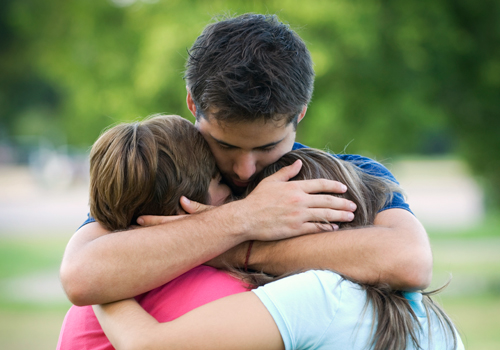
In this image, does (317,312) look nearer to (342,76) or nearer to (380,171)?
(380,171)

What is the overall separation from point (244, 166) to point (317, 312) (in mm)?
1029

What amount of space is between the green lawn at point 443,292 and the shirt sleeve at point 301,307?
3.46 m

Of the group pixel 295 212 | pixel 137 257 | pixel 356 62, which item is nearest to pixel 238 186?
pixel 295 212

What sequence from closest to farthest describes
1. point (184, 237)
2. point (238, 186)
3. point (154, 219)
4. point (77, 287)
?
point (77, 287), point (184, 237), point (154, 219), point (238, 186)

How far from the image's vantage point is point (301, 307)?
1983 millimetres

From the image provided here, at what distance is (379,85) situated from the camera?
912 centimetres

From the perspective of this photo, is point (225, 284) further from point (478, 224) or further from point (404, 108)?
point (478, 224)

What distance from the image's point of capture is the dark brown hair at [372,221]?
2.07 m

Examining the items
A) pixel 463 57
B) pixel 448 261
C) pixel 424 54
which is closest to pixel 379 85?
pixel 424 54

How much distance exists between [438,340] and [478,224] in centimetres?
2078

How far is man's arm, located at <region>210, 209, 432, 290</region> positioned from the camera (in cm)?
220

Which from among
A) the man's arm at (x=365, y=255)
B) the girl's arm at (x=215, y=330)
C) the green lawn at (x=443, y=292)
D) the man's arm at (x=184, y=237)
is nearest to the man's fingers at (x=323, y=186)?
the man's arm at (x=184, y=237)

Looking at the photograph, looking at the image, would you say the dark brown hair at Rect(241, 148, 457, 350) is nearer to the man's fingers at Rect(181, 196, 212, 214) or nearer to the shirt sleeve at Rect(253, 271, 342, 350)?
the shirt sleeve at Rect(253, 271, 342, 350)

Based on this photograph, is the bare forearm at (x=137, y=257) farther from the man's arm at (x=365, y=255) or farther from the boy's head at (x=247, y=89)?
the boy's head at (x=247, y=89)
